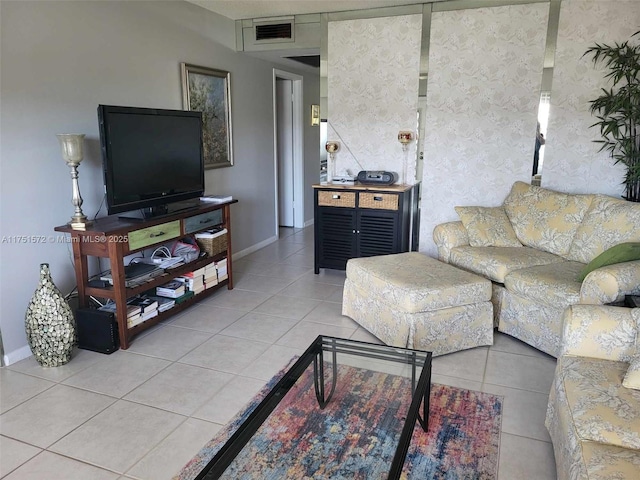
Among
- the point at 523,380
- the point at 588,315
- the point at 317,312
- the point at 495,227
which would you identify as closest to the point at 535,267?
the point at 495,227

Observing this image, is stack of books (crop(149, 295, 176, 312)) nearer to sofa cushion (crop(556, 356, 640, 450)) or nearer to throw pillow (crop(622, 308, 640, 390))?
sofa cushion (crop(556, 356, 640, 450))

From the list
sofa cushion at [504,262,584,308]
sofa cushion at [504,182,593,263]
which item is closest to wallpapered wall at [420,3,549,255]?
sofa cushion at [504,182,593,263]

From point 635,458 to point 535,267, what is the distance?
6.07ft

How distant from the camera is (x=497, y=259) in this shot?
10.8ft

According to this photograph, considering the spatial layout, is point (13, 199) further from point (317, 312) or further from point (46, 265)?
point (317, 312)

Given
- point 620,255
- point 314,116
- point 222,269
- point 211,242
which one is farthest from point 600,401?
point 314,116

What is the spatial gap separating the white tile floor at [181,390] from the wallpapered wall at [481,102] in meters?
1.60

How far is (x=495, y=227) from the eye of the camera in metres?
3.71

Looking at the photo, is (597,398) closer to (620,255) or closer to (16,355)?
(620,255)

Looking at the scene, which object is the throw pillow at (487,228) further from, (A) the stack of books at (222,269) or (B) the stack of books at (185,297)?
(B) the stack of books at (185,297)

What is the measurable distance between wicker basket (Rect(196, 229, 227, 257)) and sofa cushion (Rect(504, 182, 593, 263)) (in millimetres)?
2343

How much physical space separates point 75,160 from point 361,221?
240cm

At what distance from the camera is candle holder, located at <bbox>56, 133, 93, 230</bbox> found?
2824 mm

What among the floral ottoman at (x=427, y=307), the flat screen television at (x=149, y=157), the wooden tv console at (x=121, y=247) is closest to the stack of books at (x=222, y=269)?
the wooden tv console at (x=121, y=247)
